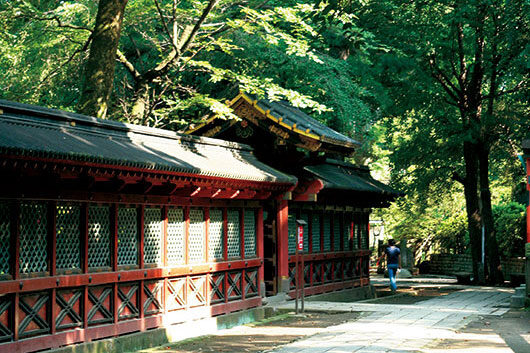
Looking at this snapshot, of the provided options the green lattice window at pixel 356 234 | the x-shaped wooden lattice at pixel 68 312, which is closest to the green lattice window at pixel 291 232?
the green lattice window at pixel 356 234

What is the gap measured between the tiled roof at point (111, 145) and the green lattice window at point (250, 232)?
109cm

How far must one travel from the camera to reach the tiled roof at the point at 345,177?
19.4 m

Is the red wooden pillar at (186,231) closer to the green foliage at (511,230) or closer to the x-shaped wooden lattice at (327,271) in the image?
the x-shaped wooden lattice at (327,271)

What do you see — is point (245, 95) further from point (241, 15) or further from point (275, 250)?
point (241, 15)

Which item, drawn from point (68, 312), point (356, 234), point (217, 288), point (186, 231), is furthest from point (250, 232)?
point (356, 234)

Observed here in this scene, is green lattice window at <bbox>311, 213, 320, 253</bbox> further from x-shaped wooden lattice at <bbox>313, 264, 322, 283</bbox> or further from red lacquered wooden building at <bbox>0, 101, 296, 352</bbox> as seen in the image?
red lacquered wooden building at <bbox>0, 101, 296, 352</bbox>

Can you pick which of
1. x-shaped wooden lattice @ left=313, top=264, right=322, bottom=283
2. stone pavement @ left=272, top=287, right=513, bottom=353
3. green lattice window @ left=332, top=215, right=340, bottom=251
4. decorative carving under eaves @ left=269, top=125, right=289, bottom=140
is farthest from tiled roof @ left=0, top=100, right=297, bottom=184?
green lattice window @ left=332, top=215, right=340, bottom=251

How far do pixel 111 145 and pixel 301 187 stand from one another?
7656 millimetres

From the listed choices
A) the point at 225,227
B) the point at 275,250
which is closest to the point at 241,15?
the point at 275,250

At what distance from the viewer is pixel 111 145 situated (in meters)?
11.8

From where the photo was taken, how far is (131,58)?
26469mm

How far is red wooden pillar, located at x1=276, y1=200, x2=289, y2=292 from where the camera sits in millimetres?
18328

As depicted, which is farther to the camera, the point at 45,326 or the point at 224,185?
the point at 224,185

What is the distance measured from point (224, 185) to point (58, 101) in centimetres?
1298
